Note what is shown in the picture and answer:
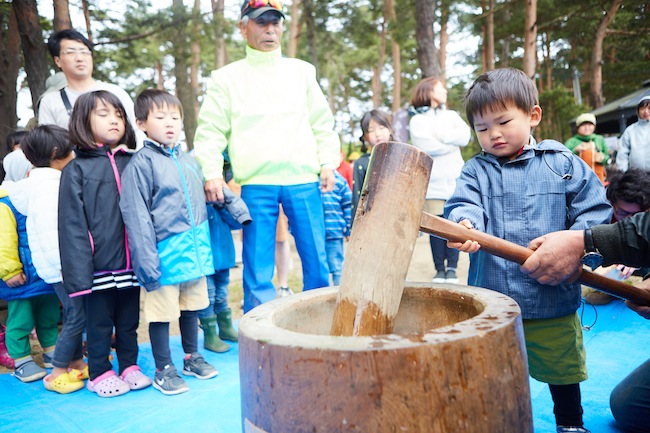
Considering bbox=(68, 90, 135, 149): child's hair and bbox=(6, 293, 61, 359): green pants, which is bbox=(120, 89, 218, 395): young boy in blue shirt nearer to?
bbox=(68, 90, 135, 149): child's hair

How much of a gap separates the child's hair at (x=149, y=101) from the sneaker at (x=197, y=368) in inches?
58.5

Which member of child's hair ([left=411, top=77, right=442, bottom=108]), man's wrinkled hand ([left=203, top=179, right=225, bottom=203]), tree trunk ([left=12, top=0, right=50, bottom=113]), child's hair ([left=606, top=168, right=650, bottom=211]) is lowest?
child's hair ([left=606, top=168, right=650, bottom=211])

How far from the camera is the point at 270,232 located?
331 centimetres

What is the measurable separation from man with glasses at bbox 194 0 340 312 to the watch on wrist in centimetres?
192

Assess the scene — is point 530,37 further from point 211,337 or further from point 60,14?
point 211,337

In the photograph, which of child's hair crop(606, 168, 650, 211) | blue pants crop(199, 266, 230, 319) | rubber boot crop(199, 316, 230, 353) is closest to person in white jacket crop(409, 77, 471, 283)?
child's hair crop(606, 168, 650, 211)

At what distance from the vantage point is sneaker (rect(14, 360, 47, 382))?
10.6 feet

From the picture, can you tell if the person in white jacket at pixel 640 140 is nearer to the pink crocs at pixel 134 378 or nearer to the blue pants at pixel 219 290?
the blue pants at pixel 219 290

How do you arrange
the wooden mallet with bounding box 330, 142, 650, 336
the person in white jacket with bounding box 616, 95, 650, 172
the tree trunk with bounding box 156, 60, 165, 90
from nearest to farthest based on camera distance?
the wooden mallet with bounding box 330, 142, 650, 336
the person in white jacket with bounding box 616, 95, 650, 172
the tree trunk with bounding box 156, 60, 165, 90

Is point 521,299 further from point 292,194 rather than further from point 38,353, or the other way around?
point 38,353

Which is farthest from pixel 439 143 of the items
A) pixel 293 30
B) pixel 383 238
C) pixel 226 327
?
pixel 293 30

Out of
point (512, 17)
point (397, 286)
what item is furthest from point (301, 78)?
point (512, 17)

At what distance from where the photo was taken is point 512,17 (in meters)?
17.8

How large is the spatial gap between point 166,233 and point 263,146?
31.8 inches
